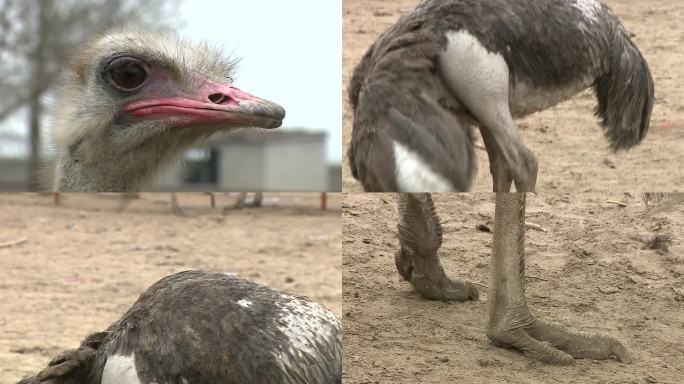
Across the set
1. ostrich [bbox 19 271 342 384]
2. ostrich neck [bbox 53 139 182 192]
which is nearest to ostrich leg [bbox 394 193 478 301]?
ostrich [bbox 19 271 342 384]

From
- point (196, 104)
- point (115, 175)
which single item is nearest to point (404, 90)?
point (196, 104)

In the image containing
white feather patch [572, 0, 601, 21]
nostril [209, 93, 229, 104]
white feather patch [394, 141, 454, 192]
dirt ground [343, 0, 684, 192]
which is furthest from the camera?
dirt ground [343, 0, 684, 192]

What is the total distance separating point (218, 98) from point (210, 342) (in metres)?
0.44

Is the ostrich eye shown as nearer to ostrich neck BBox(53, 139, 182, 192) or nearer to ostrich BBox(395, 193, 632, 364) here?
ostrich neck BBox(53, 139, 182, 192)

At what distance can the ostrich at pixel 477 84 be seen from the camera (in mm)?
1203

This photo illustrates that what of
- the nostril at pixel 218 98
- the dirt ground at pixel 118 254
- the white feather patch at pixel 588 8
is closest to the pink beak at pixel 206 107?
the nostril at pixel 218 98

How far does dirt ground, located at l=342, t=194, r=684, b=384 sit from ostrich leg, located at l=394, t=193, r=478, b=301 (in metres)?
0.01

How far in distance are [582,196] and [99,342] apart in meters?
0.80

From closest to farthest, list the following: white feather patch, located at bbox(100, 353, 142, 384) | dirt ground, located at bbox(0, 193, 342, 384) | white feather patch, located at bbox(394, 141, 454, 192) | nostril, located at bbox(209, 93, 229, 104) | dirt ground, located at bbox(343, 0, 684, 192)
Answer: white feather patch, located at bbox(394, 141, 454, 192) → white feather patch, located at bbox(100, 353, 142, 384) → nostril, located at bbox(209, 93, 229, 104) → dirt ground, located at bbox(343, 0, 684, 192) → dirt ground, located at bbox(0, 193, 342, 384)

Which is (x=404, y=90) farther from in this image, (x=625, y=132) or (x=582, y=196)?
(x=625, y=132)

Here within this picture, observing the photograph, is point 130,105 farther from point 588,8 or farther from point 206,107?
point 588,8

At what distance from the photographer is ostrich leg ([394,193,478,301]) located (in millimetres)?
1199

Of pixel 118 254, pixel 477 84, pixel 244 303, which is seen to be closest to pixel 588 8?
pixel 477 84

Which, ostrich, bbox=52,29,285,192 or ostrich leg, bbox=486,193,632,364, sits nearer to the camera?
ostrich leg, bbox=486,193,632,364
